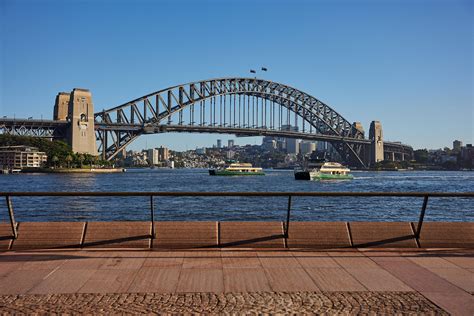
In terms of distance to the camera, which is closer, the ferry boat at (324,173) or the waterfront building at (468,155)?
the ferry boat at (324,173)

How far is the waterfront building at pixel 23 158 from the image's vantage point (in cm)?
10631

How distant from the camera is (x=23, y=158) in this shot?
10700cm

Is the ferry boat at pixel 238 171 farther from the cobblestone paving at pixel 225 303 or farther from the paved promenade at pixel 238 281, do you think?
the cobblestone paving at pixel 225 303

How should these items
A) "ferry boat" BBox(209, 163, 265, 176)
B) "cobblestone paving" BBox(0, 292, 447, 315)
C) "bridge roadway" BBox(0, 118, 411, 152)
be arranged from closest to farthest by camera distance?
"cobblestone paving" BBox(0, 292, 447, 315), "ferry boat" BBox(209, 163, 265, 176), "bridge roadway" BBox(0, 118, 411, 152)

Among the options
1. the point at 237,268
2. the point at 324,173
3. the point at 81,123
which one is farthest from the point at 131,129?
the point at 237,268

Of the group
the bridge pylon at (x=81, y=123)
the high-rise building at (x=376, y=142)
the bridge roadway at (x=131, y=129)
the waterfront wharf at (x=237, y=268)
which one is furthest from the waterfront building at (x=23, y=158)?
the waterfront wharf at (x=237, y=268)

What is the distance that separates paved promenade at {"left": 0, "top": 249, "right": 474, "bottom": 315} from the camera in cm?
492

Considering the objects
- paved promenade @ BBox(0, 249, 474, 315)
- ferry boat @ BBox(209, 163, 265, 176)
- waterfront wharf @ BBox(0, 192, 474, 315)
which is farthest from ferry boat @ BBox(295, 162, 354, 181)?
paved promenade @ BBox(0, 249, 474, 315)

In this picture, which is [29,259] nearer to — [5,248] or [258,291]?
[5,248]

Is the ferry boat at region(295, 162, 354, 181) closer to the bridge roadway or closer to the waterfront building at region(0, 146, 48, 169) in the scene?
the bridge roadway

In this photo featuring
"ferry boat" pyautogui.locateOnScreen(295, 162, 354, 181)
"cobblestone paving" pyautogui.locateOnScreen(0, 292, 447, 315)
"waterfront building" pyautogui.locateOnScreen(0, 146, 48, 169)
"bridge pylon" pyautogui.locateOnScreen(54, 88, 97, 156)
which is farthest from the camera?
"waterfront building" pyautogui.locateOnScreen(0, 146, 48, 169)

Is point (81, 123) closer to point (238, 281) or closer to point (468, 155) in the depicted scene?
point (238, 281)

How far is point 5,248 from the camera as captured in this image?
7.61 meters

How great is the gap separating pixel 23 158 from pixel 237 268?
109 metres
